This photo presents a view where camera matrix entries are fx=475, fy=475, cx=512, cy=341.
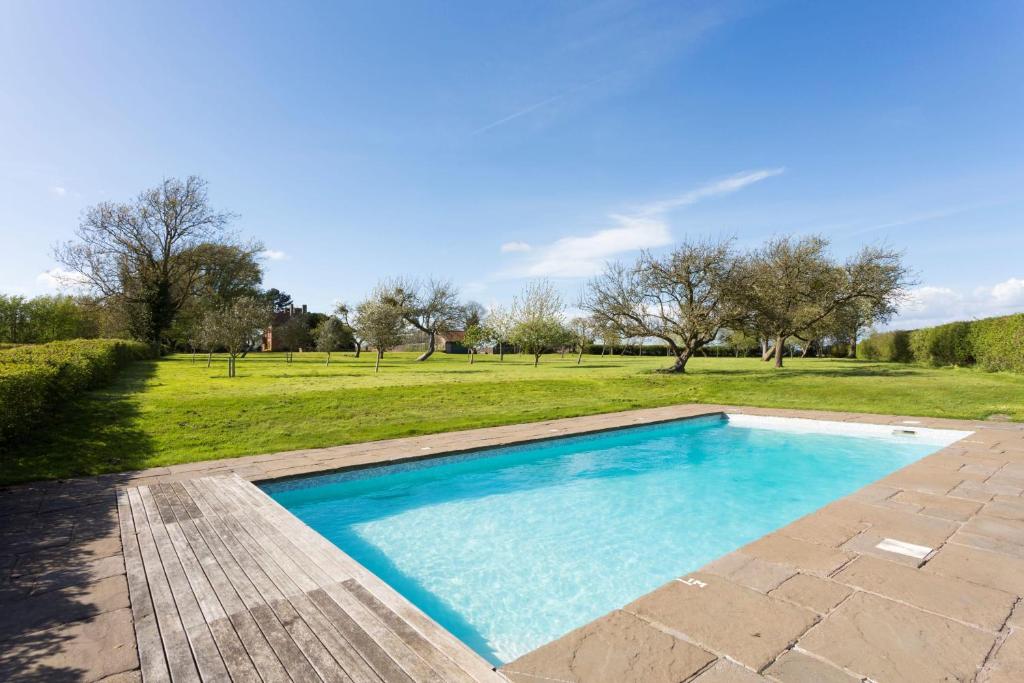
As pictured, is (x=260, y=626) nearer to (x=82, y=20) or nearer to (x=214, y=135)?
(x=82, y=20)

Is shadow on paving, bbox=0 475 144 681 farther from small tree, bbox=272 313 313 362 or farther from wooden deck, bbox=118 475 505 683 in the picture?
small tree, bbox=272 313 313 362

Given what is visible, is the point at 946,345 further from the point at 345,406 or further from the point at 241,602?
the point at 241,602

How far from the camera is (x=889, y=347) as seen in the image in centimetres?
3669

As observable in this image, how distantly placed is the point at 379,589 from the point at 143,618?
1.32 metres

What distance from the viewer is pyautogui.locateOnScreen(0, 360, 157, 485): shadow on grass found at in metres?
6.25

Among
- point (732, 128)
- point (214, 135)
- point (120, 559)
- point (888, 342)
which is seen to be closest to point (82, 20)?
point (214, 135)

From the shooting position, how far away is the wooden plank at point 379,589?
2340mm

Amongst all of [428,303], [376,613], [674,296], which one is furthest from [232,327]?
[428,303]

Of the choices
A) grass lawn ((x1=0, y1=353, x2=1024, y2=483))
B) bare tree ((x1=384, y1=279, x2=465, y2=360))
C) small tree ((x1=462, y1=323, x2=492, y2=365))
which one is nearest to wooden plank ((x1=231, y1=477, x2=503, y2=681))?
grass lawn ((x1=0, y1=353, x2=1024, y2=483))

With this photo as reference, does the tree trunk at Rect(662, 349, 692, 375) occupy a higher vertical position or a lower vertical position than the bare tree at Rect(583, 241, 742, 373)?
lower

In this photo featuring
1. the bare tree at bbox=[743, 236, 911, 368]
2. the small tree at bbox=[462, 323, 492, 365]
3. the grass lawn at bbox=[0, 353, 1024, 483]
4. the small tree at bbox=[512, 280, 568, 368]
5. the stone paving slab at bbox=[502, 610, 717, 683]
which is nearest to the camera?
the stone paving slab at bbox=[502, 610, 717, 683]

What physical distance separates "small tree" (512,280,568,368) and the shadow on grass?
31.5 meters

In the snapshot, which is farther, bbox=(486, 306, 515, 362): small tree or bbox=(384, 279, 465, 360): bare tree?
bbox=(486, 306, 515, 362): small tree

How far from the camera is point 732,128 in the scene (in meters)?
14.8
